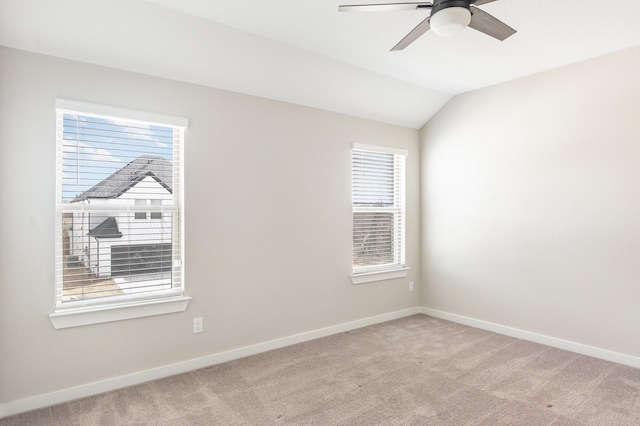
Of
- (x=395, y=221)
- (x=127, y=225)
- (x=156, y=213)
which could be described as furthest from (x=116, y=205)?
(x=395, y=221)

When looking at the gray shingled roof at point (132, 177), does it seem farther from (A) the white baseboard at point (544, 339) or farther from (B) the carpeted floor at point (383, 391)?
(A) the white baseboard at point (544, 339)

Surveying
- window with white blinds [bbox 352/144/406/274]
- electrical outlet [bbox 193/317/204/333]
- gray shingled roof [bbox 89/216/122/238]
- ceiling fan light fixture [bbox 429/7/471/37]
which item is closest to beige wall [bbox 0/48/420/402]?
electrical outlet [bbox 193/317/204/333]

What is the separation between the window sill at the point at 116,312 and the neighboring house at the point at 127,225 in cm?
25

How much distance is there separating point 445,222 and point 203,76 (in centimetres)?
317

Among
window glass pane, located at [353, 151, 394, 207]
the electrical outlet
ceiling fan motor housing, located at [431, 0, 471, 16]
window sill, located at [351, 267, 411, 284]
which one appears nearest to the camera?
ceiling fan motor housing, located at [431, 0, 471, 16]

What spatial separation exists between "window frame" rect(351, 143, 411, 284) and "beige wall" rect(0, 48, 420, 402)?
0.31ft

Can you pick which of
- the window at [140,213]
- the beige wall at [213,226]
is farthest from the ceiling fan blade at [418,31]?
the window at [140,213]

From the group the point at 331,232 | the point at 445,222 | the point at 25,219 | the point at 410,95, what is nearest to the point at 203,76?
the point at 25,219

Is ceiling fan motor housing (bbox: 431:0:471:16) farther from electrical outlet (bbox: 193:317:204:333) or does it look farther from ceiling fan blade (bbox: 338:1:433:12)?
electrical outlet (bbox: 193:317:204:333)

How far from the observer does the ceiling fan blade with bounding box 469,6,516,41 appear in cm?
195

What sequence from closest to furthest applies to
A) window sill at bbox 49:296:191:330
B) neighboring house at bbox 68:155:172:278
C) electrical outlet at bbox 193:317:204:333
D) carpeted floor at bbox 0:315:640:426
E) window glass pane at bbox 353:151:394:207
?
carpeted floor at bbox 0:315:640:426, window sill at bbox 49:296:191:330, neighboring house at bbox 68:155:172:278, electrical outlet at bbox 193:317:204:333, window glass pane at bbox 353:151:394:207

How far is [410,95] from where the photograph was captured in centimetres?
423

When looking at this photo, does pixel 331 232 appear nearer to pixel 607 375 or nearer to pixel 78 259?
pixel 78 259

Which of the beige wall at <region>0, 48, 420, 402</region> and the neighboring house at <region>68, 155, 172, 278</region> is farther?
the neighboring house at <region>68, 155, 172, 278</region>
